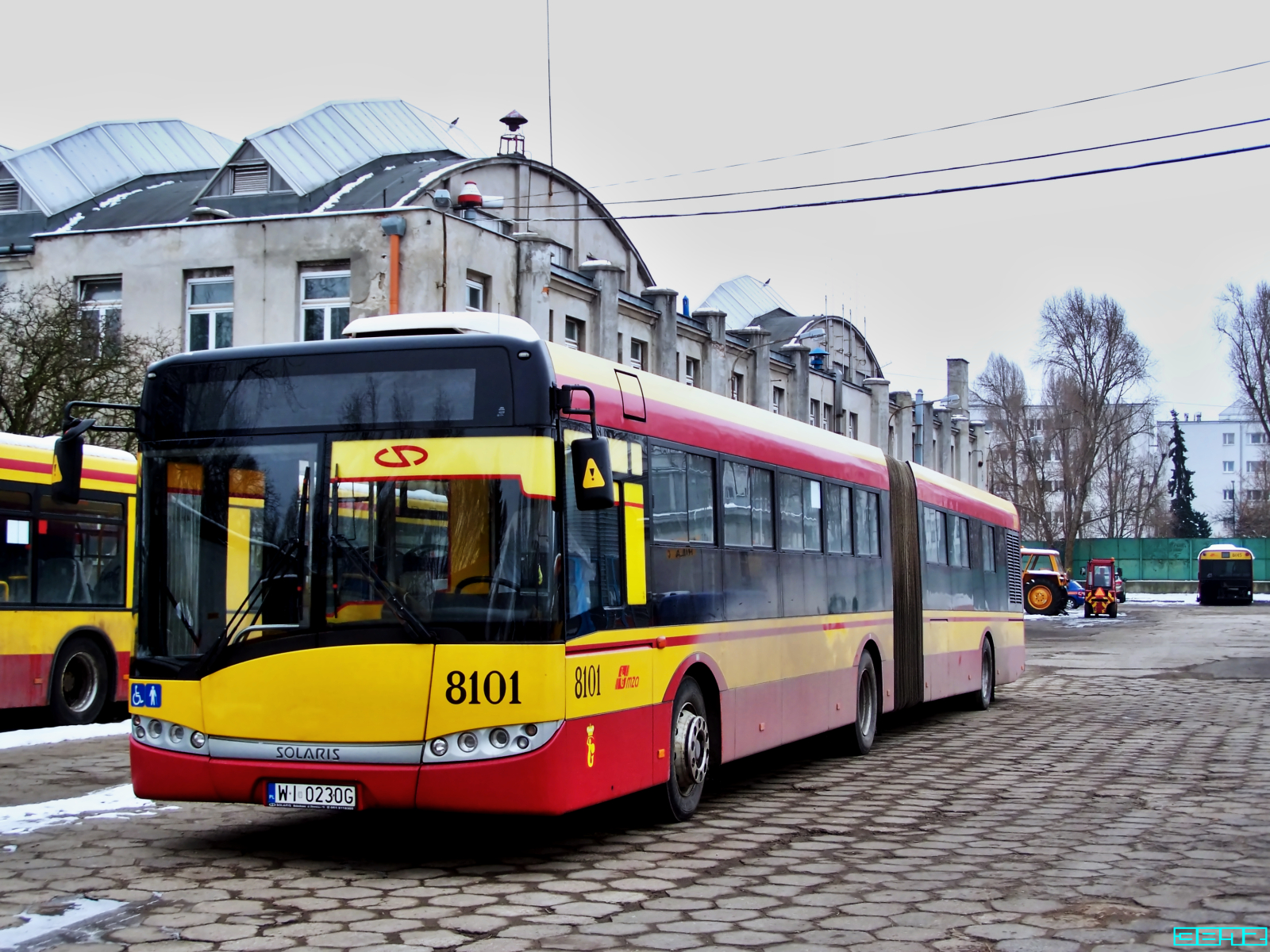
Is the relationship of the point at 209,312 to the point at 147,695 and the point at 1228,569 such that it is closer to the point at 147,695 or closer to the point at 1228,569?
the point at 147,695

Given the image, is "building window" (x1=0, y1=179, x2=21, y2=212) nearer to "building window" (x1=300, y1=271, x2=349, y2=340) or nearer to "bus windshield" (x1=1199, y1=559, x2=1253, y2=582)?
"building window" (x1=300, y1=271, x2=349, y2=340)

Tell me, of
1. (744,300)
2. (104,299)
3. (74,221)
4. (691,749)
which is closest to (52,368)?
(104,299)

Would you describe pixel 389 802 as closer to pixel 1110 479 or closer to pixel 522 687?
pixel 522 687

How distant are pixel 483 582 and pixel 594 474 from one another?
799 mm

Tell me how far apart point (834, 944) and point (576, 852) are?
8.40 feet

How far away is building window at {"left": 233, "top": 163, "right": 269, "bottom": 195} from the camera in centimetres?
3731

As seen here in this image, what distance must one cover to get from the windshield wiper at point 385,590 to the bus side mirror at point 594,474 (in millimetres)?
1033

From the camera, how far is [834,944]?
6.39m

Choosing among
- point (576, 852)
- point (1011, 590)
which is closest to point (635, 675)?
point (576, 852)

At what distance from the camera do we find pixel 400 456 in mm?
8102

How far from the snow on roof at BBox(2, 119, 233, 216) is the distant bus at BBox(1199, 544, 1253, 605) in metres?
46.4

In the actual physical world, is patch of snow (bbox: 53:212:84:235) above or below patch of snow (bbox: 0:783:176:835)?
above

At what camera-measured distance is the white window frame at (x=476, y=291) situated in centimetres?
3123

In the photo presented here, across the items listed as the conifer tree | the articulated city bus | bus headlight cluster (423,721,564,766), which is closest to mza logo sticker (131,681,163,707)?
the articulated city bus
